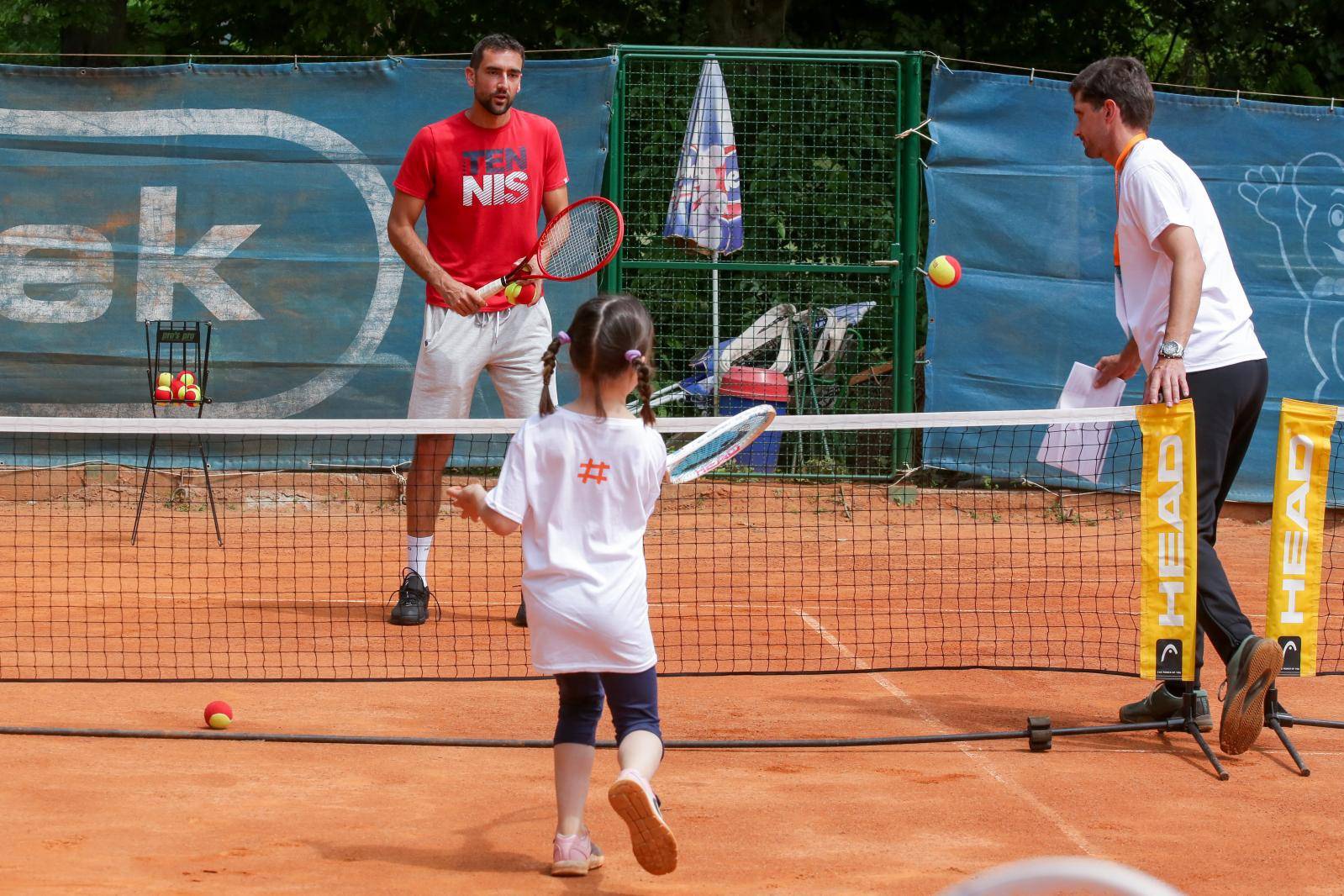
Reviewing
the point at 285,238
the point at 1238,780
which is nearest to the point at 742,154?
the point at 285,238

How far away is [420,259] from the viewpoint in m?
5.95

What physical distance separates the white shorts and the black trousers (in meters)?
2.71

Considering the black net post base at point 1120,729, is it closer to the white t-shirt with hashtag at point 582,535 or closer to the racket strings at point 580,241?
the white t-shirt with hashtag at point 582,535

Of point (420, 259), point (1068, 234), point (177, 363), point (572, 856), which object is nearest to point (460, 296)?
point (420, 259)

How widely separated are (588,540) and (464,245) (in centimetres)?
310

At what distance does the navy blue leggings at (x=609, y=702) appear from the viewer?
10.7ft

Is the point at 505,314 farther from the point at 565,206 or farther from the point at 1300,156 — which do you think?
the point at 1300,156

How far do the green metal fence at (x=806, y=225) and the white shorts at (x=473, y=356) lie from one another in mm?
3078

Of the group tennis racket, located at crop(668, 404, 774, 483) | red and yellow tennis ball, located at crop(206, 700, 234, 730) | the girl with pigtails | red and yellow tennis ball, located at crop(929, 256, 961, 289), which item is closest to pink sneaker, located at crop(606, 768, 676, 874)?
the girl with pigtails

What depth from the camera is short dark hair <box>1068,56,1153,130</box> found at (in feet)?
14.6

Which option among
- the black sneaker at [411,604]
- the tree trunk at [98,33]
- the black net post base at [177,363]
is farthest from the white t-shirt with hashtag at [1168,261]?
the tree trunk at [98,33]

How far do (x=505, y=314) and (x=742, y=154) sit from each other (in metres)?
3.82

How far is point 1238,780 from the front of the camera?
4.09m

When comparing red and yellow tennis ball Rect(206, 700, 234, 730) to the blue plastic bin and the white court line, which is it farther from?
the blue plastic bin
